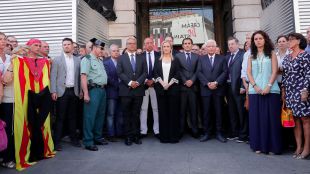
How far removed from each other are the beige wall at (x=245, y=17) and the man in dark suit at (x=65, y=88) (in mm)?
6029

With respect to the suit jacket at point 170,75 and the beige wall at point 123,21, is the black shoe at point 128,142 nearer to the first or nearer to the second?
the suit jacket at point 170,75

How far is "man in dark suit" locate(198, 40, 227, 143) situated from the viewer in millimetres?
5795

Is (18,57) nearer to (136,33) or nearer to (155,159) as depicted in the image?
(155,159)

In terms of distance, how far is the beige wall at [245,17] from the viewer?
9617mm

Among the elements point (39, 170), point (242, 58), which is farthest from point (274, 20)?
point (39, 170)

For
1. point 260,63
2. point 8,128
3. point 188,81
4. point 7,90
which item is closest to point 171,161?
point 188,81

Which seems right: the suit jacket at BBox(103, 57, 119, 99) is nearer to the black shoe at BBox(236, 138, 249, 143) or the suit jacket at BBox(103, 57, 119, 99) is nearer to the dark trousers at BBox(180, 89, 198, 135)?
the dark trousers at BBox(180, 89, 198, 135)

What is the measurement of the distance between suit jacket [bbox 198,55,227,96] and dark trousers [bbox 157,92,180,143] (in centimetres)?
60

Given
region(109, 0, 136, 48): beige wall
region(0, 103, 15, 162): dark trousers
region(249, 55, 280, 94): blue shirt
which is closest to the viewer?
region(0, 103, 15, 162): dark trousers

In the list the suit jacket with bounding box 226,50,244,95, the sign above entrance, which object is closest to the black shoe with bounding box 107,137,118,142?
the suit jacket with bounding box 226,50,244,95

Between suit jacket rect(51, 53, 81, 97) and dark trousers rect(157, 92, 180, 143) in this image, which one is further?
dark trousers rect(157, 92, 180, 143)

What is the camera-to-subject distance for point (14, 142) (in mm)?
4410

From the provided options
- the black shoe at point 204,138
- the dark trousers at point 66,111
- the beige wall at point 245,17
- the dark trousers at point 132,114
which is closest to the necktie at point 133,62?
the dark trousers at point 132,114

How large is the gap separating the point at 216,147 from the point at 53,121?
3.06 metres
